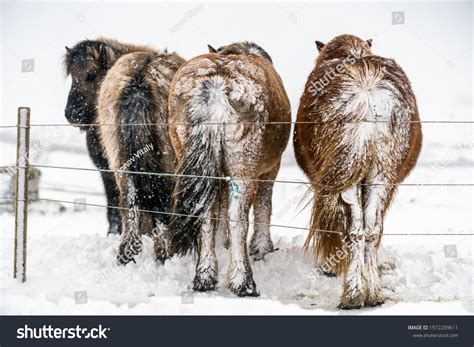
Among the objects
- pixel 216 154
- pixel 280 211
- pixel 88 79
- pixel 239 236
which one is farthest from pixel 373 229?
pixel 88 79

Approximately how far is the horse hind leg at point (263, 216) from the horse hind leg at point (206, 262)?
120 centimetres

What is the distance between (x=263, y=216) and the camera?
20.2 feet

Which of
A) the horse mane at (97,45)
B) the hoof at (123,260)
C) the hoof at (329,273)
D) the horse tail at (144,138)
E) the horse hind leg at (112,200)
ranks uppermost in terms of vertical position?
the horse mane at (97,45)

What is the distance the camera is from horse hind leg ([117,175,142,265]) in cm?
566

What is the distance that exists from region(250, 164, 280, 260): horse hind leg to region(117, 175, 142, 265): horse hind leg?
1280 mm

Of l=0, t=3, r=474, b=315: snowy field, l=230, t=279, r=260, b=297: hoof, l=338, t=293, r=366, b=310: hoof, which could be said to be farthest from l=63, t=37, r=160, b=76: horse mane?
l=338, t=293, r=366, b=310: hoof

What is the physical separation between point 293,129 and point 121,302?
2.43 m

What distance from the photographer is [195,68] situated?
498cm

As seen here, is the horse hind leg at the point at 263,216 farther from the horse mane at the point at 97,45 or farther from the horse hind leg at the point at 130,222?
the horse mane at the point at 97,45

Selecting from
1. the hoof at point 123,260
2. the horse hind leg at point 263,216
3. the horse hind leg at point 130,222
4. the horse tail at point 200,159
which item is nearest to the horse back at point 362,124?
the horse tail at point 200,159

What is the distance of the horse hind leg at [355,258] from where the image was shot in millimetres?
4602

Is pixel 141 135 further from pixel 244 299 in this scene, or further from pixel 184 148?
pixel 244 299

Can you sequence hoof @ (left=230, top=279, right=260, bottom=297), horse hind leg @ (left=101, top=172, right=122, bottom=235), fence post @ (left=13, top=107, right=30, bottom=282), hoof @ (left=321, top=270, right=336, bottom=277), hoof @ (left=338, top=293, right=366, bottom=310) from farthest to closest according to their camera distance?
horse hind leg @ (left=101, top=172, right=122, bottom=235) < hoof @ (left=321, top=270, right=336, bottom=277) < fence post @ (left=13, top=107, right=30, bottom=282) < hoof @ (left=230, top=279, right=260, bottom=297) < hoof @ (left=338, top=293, right=366, bottom=310)

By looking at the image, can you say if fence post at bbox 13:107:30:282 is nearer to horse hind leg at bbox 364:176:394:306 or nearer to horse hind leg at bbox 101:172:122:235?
horse hind leg at bbox 101:172:122:235
